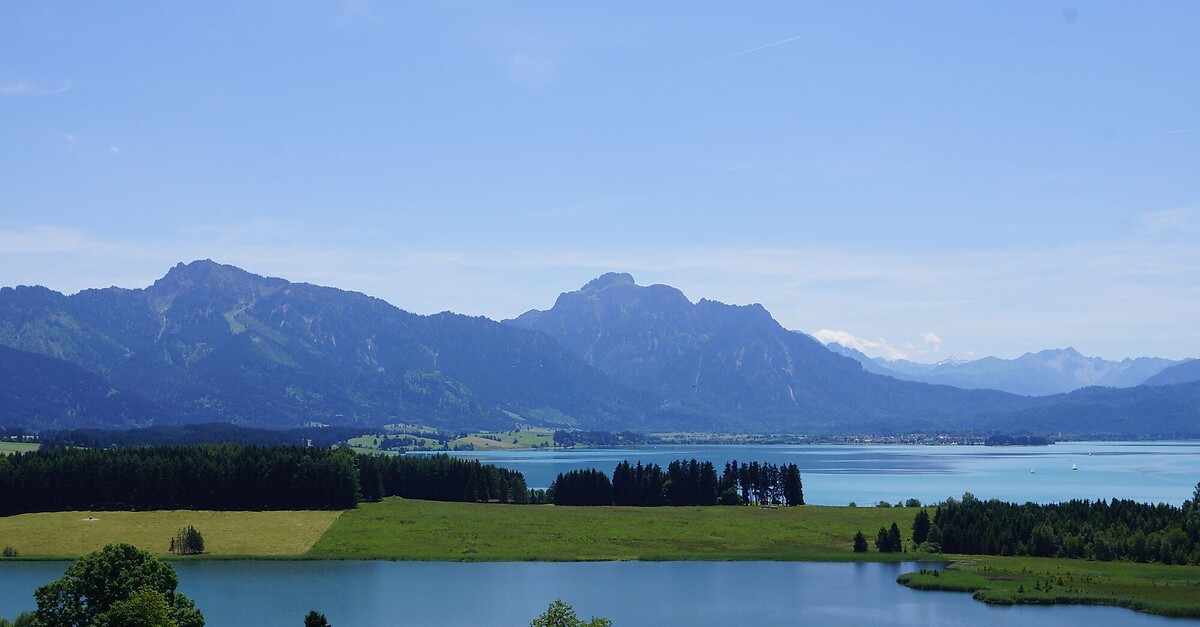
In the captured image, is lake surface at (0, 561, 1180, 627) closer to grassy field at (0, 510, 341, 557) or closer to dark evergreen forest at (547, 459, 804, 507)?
grassy field at (0, 510, 341, 557)

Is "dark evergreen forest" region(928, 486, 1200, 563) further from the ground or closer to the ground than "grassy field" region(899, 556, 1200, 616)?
further from the ground

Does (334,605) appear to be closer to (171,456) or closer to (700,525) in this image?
(700,525)

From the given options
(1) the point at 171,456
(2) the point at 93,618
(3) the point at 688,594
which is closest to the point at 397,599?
(3) the point at 688,594

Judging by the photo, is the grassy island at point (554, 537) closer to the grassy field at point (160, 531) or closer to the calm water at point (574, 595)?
the grassy field at point (160, 531)

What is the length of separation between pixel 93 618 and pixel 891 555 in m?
87.8

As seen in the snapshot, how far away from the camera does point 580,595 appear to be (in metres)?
99.4

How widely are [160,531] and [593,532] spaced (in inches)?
1973

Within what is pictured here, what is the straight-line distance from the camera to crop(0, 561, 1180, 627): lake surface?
89.5 meters

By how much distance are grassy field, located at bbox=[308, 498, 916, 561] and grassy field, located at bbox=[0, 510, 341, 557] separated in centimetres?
440


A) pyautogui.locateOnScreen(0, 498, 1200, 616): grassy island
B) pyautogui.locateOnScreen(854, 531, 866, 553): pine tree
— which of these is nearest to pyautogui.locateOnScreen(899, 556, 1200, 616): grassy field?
pyautogui.locateOnScreen(0, 498, 1200, 616): grassy island

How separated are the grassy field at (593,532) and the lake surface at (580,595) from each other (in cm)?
581

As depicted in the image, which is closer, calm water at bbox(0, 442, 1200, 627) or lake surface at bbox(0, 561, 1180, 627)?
lake surface at bbox(0, 561, 1180, 627)

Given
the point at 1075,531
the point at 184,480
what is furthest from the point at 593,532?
the point at 184,480

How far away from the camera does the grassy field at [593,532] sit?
12838cm
